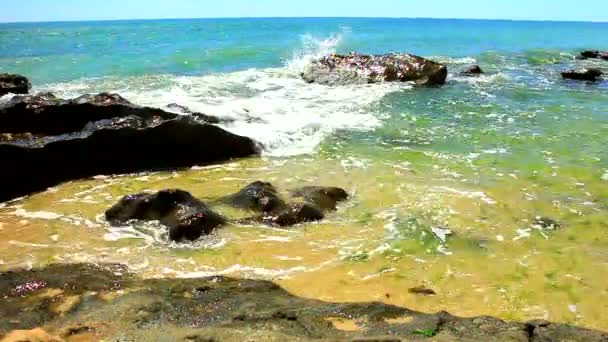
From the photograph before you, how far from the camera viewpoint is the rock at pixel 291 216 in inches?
295

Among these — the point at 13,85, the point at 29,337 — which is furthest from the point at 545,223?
the point at 13,85

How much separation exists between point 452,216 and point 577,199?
2.44 m

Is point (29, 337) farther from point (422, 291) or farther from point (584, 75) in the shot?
point (584, 75)

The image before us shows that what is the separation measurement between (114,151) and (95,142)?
1.24ft

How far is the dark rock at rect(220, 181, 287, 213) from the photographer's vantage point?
7805 millimetres

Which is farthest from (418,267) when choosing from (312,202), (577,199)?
(577,199)

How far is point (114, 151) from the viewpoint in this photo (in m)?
10.0

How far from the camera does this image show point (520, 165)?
10.7m

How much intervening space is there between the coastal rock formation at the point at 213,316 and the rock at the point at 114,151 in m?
3.96

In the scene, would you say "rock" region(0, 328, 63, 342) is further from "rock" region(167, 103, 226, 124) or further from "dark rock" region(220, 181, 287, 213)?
"rock" region(167, 103, 226, 124)

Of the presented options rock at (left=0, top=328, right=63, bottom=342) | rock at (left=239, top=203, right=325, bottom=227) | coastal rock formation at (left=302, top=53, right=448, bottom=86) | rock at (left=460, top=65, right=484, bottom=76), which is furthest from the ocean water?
rock at (left=460, top=65, right=484, bottom=76)

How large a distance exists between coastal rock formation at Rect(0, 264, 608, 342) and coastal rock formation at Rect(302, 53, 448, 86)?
17.5 m

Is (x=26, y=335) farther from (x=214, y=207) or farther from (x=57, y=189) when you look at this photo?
(x=57, y=189)

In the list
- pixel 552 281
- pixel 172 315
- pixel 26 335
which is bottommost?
pixel 552 281
